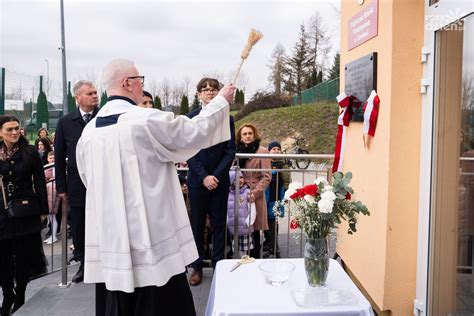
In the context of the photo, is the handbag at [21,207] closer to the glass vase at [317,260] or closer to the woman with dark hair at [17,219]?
the woman with dark hair at [17,219]

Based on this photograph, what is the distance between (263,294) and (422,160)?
1.59 m

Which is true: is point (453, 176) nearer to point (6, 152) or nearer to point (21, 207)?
point (21, 207)

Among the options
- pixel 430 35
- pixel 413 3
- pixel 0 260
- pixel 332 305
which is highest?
pixel 413 3

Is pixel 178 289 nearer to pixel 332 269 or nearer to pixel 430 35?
pixel 332 269

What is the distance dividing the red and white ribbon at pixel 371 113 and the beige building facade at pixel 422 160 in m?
0.04

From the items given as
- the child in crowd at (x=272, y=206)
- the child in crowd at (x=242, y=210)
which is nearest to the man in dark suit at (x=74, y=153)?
the child in crowd at (x=242, y=210)

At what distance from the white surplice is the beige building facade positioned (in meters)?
1.46

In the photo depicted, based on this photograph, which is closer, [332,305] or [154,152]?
[332,305]

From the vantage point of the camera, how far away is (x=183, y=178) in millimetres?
5016

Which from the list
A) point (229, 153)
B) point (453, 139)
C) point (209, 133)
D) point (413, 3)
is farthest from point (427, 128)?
point (229, 153)

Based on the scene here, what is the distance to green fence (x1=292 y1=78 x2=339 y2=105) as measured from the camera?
24062 mm

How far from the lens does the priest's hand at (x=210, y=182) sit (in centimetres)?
396

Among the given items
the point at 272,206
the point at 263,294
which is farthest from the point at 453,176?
the point at 272,206

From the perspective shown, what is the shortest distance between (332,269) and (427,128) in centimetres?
122
